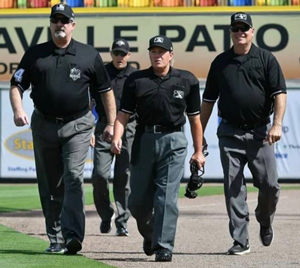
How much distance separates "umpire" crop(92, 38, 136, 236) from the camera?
42.1ft

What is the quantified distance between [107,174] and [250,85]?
10.4 feet

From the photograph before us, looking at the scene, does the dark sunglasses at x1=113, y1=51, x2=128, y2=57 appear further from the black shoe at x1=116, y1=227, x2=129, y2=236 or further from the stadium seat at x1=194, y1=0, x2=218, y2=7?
the stadium seat at x1=194, y1=0, x2=218, y2=7

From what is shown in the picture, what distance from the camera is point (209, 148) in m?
24.6

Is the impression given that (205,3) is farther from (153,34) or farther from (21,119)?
(21,119)

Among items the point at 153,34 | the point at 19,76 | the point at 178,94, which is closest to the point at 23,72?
the point at 19,76

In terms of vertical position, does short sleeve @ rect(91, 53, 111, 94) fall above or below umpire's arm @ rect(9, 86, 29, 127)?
above

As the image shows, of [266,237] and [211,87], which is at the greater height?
[211,87]

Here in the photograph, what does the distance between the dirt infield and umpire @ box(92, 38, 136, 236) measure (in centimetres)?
29

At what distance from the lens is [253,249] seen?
1077 cm

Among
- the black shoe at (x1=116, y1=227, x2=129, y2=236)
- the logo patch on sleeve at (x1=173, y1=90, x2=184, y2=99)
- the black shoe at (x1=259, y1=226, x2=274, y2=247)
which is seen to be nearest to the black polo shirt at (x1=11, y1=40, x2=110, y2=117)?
the logo patch on sleeve at (x1=173, y1=90, x2=184, y2=99)

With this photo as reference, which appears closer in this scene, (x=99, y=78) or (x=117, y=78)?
(x=99, y=78)

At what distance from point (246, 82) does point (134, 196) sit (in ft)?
5.08

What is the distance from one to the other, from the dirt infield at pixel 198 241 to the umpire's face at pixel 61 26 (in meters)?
1.95

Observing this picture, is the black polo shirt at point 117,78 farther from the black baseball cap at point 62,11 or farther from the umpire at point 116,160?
the black baseball cap at point 62,11
